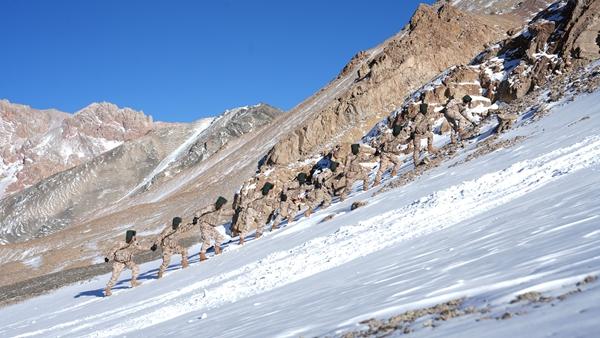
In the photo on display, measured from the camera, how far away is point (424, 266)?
24.0 feet

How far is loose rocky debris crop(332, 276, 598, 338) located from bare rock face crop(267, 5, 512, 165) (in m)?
46.0

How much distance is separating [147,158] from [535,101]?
559 feet

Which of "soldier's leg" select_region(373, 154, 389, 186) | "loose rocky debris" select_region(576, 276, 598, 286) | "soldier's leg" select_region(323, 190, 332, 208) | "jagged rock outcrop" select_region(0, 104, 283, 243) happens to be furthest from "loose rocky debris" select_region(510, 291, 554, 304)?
"jagged rock outcrop" select_region(0, 104, 283, 243)

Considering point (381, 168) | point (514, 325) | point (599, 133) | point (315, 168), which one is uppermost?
point (315, 168)

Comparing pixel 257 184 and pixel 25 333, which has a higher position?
pixel 257 184

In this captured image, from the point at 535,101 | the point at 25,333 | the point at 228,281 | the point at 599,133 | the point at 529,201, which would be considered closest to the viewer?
the point at 529,201

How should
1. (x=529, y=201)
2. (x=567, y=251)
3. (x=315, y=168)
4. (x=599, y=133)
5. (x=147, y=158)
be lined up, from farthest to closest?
(x=147, y=158) → (x=315, y=168) → (x=599, y=133) → (x=529, y=201) → (x=567, y=251)

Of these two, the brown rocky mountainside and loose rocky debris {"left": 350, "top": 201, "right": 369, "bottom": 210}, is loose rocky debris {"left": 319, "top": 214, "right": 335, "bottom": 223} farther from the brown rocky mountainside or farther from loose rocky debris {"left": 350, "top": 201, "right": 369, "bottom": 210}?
the brown rocky mountainside

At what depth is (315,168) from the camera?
3750 cm

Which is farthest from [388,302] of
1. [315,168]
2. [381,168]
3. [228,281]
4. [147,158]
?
[147,158]

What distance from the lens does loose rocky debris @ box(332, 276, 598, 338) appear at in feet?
13.2

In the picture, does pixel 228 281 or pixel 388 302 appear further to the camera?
→ pixel 228 281

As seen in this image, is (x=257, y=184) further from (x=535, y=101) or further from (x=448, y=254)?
(x=448, y=254)

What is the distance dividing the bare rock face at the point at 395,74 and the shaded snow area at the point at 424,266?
3237 cm
